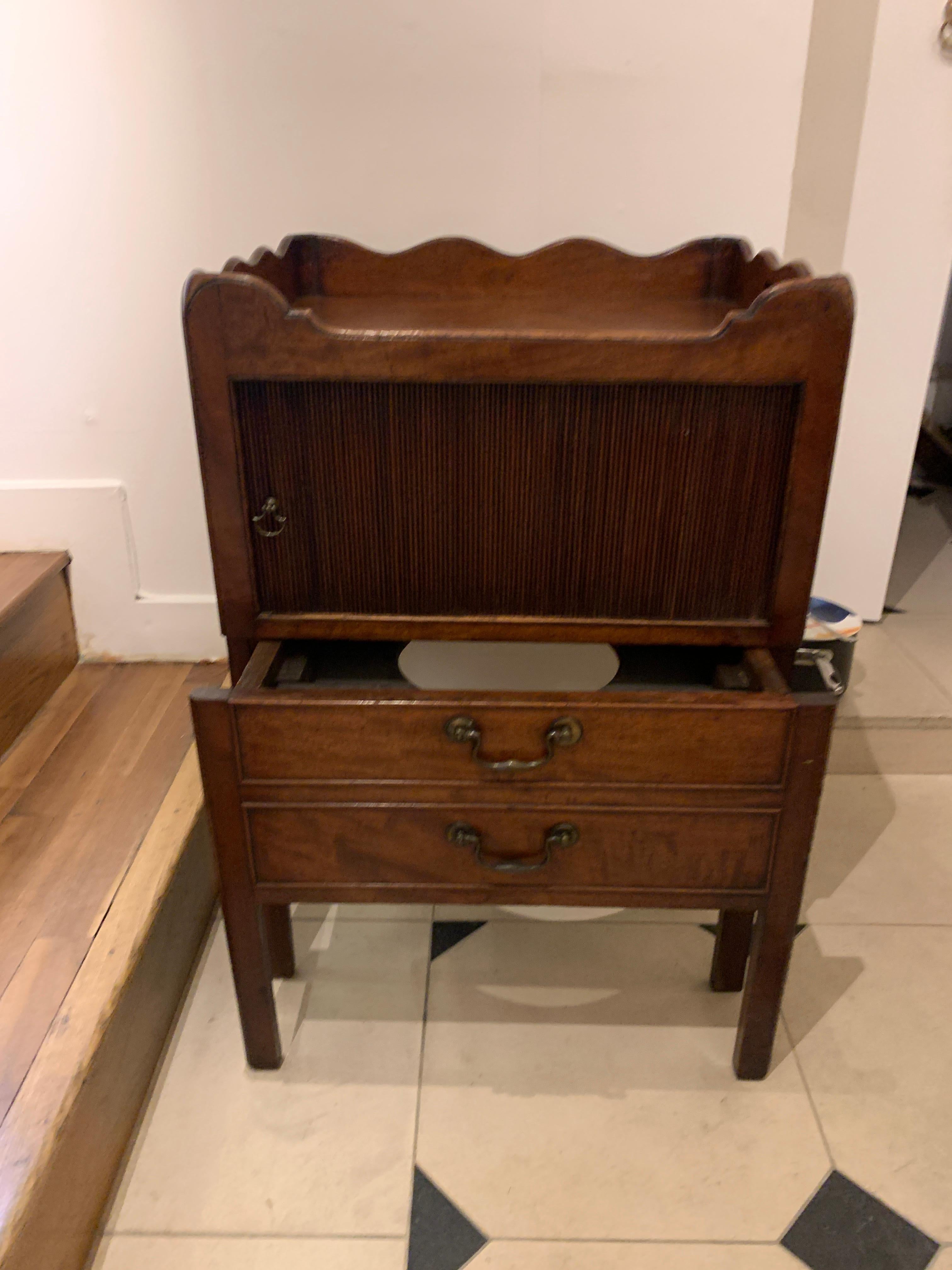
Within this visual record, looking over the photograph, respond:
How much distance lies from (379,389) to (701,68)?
0.79m

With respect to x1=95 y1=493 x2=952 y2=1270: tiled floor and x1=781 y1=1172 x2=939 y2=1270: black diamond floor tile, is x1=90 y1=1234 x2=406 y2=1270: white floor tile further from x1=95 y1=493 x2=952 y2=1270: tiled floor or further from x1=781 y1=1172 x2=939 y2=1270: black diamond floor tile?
x1=781 y1=1172 x2=939 y2=1270: black diamond floor tile

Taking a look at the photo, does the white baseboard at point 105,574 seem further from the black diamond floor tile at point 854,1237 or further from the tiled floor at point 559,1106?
the black diamond floor tile at point 854,1237

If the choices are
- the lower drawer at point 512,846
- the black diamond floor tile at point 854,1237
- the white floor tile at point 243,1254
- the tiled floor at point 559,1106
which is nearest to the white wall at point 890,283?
the tiled floor at point 559,1106

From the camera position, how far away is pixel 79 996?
3.03 ft

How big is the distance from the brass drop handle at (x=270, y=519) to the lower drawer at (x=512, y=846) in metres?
0.27

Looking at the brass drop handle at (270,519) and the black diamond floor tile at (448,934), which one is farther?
the black diamond floor tile at (448,934)

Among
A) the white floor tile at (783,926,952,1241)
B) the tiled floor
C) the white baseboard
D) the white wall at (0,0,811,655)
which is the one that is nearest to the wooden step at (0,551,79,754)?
the white baseboard

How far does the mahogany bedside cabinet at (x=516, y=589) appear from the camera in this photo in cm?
79

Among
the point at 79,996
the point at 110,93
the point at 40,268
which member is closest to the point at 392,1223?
the point at 79,996

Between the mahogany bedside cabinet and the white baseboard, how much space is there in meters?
0.63

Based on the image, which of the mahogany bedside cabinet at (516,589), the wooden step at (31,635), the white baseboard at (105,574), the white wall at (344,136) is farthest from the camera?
the white baseboard at (105,574)

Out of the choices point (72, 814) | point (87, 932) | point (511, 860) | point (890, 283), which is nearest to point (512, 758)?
point (511, 860)

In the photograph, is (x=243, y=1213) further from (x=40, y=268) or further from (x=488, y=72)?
(x=488, y=72)

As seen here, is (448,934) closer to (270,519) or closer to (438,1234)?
(438,1234)
